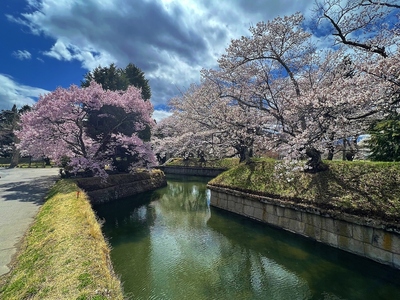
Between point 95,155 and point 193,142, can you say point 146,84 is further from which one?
point 95,155

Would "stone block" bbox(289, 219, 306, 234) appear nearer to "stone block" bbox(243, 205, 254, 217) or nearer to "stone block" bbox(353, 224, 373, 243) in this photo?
"stone block" bbox(353, 224, 373, 243)

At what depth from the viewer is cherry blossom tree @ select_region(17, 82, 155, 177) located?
1420 centimetres

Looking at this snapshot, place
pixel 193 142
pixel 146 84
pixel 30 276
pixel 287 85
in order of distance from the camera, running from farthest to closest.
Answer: pixel 146 84 < pixel 193 142 < pixel 287 85 < pixel 30 276

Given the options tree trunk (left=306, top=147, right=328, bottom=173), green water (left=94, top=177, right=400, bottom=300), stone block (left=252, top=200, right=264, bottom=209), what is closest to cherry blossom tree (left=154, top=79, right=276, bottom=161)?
tree trunk (left=306, top=147, right=328, bottom=173)

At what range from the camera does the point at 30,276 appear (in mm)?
4207

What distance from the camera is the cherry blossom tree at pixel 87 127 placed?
46.6ft

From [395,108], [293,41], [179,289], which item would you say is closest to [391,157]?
[395,108]

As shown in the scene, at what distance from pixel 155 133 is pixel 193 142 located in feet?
48.4

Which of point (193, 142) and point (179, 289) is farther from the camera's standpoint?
point (193, 142)

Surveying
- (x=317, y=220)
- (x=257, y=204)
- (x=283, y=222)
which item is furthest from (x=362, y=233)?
(x=257, y=204)

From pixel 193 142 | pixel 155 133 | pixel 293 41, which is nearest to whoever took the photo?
pixel 293 41

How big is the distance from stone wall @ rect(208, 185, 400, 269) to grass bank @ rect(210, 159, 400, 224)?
0.96 ft

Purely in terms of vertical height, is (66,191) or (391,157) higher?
(391,157)

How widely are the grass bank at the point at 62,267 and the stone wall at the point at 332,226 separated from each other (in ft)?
24.8
